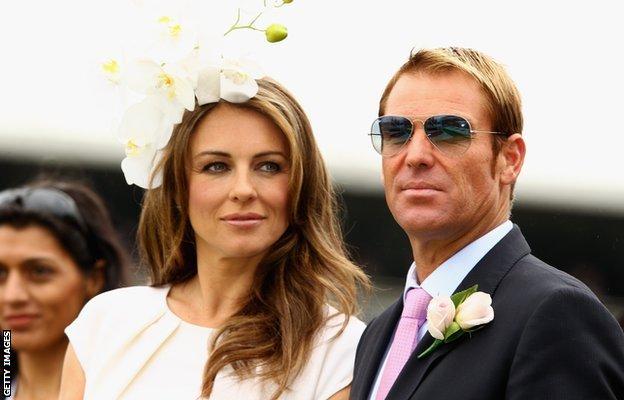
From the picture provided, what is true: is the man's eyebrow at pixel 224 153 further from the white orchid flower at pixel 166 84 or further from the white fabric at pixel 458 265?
the white fabric at pixel 458 265

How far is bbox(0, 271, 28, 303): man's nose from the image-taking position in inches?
230

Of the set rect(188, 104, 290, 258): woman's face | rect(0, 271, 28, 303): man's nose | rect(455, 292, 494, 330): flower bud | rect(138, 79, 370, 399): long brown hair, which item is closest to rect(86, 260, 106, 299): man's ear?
rect(0, 271, 28, 303): man's nose

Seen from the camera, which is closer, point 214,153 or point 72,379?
point 214,153

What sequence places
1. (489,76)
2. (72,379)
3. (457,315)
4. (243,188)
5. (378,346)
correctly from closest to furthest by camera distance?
(457,315) → (489,76) → (378,346) → (243,188) → (72,379)

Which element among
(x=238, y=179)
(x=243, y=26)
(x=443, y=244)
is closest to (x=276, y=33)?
(x=243, y=26)

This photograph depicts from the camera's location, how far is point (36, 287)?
19.3 feet

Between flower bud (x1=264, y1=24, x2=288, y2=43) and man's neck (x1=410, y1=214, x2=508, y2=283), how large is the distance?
2.92ft

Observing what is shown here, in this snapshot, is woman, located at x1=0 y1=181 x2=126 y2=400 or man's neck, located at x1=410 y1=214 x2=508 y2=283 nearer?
man's neck, located at x1=410 y1=214 x2=508 y2=283

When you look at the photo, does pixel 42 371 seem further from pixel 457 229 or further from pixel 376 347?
pixel 457 229

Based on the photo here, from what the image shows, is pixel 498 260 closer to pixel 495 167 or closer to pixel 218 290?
pixel 495 167

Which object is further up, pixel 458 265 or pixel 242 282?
pixel 242 282

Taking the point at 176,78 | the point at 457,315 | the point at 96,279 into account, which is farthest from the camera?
the point at 96,279

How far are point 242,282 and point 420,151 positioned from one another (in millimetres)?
1090

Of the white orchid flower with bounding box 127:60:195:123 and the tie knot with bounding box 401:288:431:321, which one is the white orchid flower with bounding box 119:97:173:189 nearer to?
the white orchid flower with bounding box 127:60:195:123
